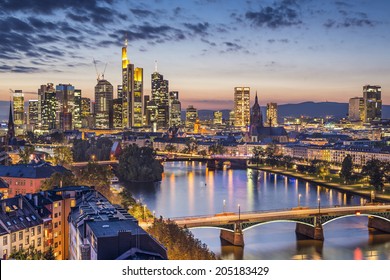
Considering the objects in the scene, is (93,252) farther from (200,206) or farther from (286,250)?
(200,206)

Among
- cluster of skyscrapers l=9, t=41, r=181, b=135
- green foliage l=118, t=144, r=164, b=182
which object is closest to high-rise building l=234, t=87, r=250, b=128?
cluster of skyscrapers l=9, t=41, r=181, b=135

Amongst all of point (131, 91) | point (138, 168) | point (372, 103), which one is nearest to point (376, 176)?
point (138, 168)

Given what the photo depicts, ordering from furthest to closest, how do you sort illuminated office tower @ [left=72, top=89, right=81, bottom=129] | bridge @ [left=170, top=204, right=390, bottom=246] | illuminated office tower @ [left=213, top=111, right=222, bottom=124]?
illuminated office tower @ [left=213, top=111, right=222, bottom=124]
illuminated office tower @ [left=72, top=89, right=81, bottom=129]
bridge @ [left=170, top=204, right=390, bottom=246]

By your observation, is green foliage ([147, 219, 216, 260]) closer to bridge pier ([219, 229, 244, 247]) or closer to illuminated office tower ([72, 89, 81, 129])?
bridge pier ([219, 229, 244, 247])

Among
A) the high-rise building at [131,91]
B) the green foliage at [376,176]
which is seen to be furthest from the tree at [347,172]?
the high-rise building at [131,91]

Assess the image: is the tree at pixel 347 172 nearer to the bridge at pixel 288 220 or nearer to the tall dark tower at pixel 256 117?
the bridge at pixel 288 220

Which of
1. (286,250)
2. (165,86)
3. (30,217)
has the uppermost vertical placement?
(165,86)
